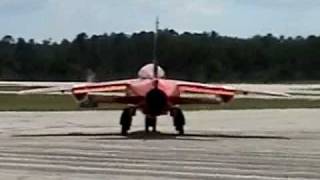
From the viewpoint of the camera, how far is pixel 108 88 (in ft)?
96.9

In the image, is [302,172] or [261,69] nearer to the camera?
[302,172]

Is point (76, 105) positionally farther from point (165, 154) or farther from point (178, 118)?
point (165, 154)

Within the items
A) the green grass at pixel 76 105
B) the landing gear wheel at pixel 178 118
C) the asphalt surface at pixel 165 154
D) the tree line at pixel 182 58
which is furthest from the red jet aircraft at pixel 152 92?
the tree line at pixel 182 58

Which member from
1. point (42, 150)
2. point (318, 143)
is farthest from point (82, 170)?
point (318, 143)

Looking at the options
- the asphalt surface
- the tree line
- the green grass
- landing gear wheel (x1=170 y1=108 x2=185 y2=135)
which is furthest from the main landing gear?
the tree line

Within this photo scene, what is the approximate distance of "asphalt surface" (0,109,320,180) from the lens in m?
16.8

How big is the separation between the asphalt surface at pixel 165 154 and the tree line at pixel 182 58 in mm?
68438

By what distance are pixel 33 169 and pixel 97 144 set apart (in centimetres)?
818

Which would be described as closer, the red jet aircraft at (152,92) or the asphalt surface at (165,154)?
the asphalt surface at (165,154)

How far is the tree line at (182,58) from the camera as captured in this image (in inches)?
4328

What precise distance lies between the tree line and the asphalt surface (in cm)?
6844

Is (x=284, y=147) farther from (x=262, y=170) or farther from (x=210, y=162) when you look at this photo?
(x=262, y=170)

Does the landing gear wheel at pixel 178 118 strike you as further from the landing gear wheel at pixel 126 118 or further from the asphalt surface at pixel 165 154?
the landing gear wheel at pixel 126 118

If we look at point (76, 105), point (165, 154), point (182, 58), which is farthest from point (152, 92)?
point (182, 58)
